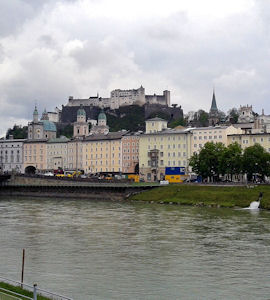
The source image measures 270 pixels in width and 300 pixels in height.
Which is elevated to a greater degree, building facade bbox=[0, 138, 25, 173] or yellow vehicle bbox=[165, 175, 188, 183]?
building facade bbox=[0, 138, 25, 173]

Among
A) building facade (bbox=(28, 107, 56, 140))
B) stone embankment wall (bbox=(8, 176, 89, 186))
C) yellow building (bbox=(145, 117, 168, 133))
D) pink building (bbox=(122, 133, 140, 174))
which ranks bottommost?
stone embankment wall (bbox=(8, 176, 89, 186))

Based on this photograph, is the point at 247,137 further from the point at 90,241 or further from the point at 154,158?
the point at 90,241

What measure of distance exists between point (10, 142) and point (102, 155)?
33.6 m

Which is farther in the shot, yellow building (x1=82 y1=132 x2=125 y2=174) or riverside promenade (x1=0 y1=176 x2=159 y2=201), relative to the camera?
yellow building (x1=82 y1=132 x2=125 y2=174)

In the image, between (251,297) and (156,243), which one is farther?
(156,243)

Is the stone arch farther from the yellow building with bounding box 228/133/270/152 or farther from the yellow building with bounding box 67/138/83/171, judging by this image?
the yellow building with bounding box 228/133/270/152

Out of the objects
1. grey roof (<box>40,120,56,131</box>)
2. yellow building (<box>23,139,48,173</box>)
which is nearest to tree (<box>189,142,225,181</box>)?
yellow building (<box>23,139,48,173</box>)

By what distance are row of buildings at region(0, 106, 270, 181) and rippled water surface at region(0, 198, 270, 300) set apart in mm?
60423

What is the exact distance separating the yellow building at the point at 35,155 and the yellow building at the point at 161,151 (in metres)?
38.7

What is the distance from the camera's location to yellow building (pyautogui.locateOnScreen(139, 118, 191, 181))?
379ft

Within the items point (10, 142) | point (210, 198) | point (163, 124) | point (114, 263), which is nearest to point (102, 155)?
→ point (163, 124)

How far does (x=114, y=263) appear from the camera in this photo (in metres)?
30.1

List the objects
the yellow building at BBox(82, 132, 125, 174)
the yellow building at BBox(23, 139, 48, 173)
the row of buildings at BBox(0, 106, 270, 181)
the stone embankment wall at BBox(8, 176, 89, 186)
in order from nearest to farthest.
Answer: the stone embankment wall at BBox(8, 176, 89, 186) → the row of buildings at BBox(0, 106, 270, 181) → the yellow building at BBox(82, 132, 125, 174) → the yellow building at BBox(23, 139, 48, 173)

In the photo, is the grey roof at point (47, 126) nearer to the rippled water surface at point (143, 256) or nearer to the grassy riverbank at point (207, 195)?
the grassy riverbank at point (207, 195)
